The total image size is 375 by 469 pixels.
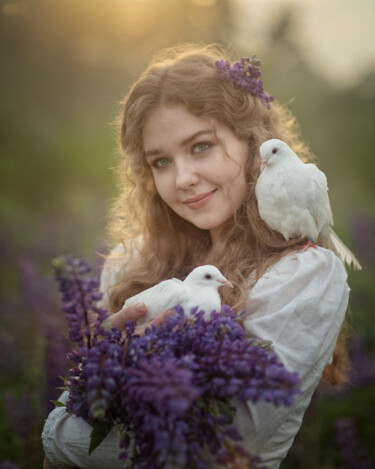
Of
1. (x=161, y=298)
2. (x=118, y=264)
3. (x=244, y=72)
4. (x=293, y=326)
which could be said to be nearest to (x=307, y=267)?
(x=293, y=326)

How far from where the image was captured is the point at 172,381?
107 centimetres

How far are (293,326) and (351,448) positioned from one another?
2.48 metres

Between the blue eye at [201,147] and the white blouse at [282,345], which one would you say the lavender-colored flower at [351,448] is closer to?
the white blouse at [282,345]

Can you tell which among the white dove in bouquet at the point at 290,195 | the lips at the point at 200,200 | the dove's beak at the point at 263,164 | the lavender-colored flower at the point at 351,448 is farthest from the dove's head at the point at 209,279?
the lavender-colored flower at the point at 351,448

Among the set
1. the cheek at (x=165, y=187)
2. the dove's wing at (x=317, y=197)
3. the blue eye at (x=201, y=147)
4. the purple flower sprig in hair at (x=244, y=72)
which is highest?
the purple flower sprig in hair at (x=244, y=72)

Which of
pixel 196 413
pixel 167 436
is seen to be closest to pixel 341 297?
pixel 196 413

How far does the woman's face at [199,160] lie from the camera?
209 cm

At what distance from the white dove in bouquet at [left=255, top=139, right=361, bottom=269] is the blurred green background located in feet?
5.44

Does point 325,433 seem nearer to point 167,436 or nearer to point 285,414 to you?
point 285,414

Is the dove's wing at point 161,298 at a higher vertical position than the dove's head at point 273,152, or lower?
lower

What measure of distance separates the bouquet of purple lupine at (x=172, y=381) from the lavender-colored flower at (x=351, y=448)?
2619 mm

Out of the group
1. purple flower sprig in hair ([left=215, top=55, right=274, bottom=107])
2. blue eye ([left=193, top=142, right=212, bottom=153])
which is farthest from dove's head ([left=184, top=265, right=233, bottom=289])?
purple flower sprig in hair ([left=215, top=55, right=274, bottom=107])

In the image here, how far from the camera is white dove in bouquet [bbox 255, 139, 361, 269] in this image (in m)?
1.84

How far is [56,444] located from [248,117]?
6.15 ft
